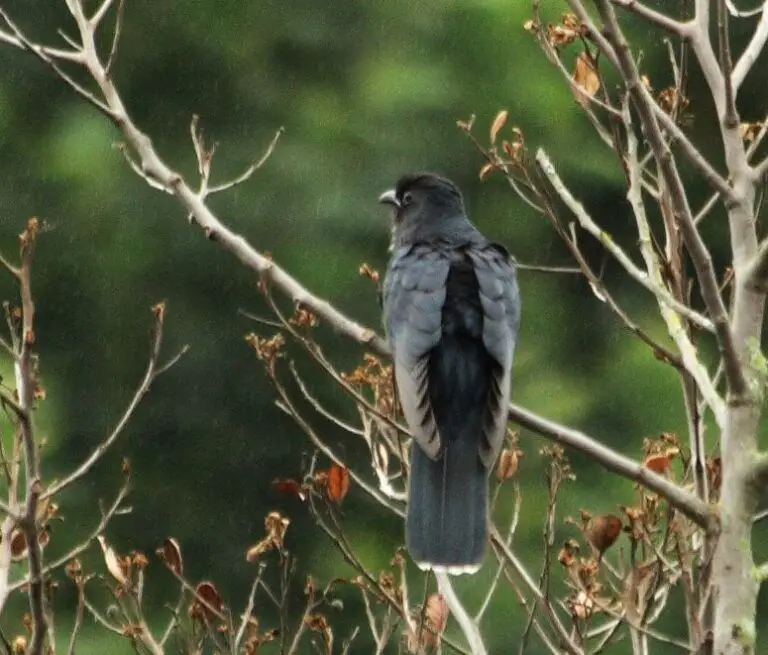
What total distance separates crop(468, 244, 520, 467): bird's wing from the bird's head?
0.39m

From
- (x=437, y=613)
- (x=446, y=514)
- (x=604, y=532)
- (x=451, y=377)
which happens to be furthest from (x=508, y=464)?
(x=604, y=532)

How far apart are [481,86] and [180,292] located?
1.99 m

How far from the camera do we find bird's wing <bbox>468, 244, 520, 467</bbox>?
4.27 meters

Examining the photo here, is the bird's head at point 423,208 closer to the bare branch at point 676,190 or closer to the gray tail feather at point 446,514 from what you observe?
the gray tail feather at point 446,514

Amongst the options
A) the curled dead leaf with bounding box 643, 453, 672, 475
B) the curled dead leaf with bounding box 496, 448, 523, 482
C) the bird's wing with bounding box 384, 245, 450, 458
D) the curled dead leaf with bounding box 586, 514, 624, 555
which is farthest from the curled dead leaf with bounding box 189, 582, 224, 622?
the curled dead leaf with bounding box 643, 453, 672, 475

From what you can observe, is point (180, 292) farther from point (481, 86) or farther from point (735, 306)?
point (735, 306)

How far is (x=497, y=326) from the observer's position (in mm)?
4414

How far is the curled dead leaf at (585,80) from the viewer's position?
4.07 m

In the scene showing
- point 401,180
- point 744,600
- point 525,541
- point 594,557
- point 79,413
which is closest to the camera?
point 744,600

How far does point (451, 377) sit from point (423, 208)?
0.99m

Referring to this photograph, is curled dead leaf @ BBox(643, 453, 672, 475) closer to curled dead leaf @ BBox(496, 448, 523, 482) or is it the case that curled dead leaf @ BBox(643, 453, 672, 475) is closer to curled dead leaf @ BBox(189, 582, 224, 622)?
curled dead leaf @ BBox(496, 448, 523, 482)

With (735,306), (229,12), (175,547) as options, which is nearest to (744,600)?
(735,306)

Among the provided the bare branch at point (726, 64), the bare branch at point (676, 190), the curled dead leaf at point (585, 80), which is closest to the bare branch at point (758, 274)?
the bare branch at point (676, 190)

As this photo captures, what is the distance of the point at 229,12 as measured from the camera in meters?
9.73
